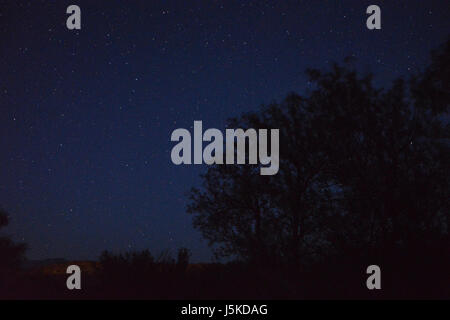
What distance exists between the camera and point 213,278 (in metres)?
7.97

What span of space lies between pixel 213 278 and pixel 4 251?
14907 millimetres

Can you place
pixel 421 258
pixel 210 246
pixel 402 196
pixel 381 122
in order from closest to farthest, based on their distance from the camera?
pixel 421 258 < pixel 402 196 < pixel 381 122 < pixel 210 246

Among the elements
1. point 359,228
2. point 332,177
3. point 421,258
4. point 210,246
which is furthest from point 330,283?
point 210,246

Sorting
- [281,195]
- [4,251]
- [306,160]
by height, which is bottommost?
[4,251]

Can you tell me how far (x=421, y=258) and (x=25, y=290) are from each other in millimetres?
7353

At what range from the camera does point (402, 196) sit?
14.7 meters

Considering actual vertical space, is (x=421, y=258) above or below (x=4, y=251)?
above

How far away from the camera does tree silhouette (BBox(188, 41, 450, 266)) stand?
48.5ft

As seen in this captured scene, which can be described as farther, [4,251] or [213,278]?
[4,251]

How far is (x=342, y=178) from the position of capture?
16.1m

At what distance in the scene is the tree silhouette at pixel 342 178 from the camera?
48.5 feet
